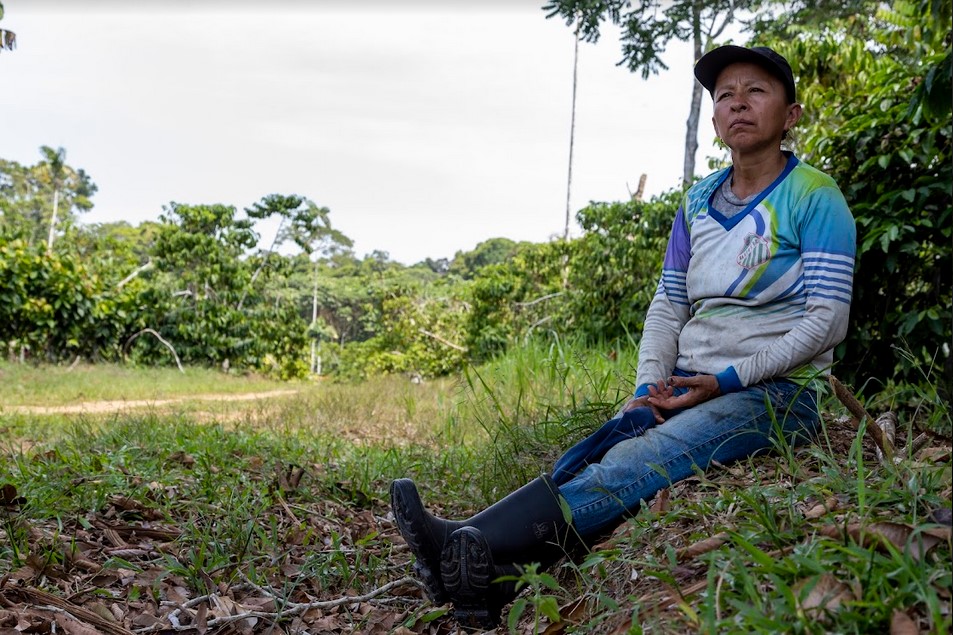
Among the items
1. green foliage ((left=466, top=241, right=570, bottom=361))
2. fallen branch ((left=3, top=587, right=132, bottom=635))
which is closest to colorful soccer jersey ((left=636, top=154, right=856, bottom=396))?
fallen branch ((left=3, top=587, right=132, bottom=635))

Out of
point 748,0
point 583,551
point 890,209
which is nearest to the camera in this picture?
point 583,551

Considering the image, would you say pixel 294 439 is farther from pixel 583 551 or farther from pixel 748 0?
pixel 748 0

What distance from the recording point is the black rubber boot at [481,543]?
2.16 metres

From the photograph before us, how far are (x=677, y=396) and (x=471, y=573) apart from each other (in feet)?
3.03

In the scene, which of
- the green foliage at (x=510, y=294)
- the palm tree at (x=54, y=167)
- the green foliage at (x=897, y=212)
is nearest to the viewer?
the green foliage at (x=897, y=212)

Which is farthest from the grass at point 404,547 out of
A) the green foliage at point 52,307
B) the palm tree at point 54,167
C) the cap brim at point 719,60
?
the palm tree at point 54,167

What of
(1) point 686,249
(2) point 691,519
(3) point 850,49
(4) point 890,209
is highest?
(3) point 850,49

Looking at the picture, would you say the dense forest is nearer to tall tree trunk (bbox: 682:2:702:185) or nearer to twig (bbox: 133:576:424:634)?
tall tree trunk (bbox: 682:2:702:185)

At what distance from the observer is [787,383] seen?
2.55 meters

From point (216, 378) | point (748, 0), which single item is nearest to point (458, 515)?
point (748, 0)

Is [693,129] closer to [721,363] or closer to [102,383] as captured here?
[102,383]

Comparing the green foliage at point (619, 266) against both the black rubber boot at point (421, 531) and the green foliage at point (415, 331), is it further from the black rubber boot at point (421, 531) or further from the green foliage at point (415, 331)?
the green foliage at point (415, 331)

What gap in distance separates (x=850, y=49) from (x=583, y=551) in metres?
5.69

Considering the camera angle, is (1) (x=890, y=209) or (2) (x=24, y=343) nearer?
(1) (x=890, y=209)
